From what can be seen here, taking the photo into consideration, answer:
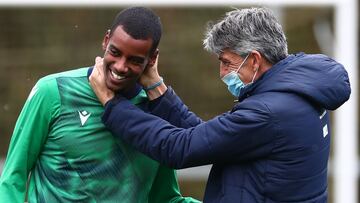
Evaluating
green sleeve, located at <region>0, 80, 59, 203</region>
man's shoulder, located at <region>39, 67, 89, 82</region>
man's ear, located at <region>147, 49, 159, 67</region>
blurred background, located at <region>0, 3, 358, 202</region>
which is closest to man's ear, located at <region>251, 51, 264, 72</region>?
man's ear, located at <region>147, 49, 159, 67</region>

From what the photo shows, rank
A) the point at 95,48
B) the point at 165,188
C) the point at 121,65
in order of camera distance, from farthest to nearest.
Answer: the point at 95,48 → the point at 165,188 → the point at 121,65

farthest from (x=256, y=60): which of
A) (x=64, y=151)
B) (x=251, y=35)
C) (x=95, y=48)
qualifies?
(x=95, y=48)

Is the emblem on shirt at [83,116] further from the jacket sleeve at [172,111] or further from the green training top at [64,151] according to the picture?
the jacket sleeve at [172,111]

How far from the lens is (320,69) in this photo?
362cm

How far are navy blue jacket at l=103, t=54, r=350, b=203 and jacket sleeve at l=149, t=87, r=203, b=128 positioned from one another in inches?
6.0

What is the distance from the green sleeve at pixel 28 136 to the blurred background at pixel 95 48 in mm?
5604

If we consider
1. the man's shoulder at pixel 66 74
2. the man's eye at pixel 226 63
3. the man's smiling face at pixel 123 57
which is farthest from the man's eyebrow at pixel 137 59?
the man's eye at pixel 226 63

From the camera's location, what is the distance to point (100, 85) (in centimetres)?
363

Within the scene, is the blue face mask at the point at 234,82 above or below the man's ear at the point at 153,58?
below

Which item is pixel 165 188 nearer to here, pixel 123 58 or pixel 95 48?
pixel 123 58

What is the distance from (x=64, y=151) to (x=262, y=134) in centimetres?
75

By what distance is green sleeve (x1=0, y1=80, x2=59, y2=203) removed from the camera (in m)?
3.59

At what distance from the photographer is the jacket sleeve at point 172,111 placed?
3.83 m

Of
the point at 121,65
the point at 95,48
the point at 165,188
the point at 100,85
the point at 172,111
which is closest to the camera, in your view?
the point at 121,65
